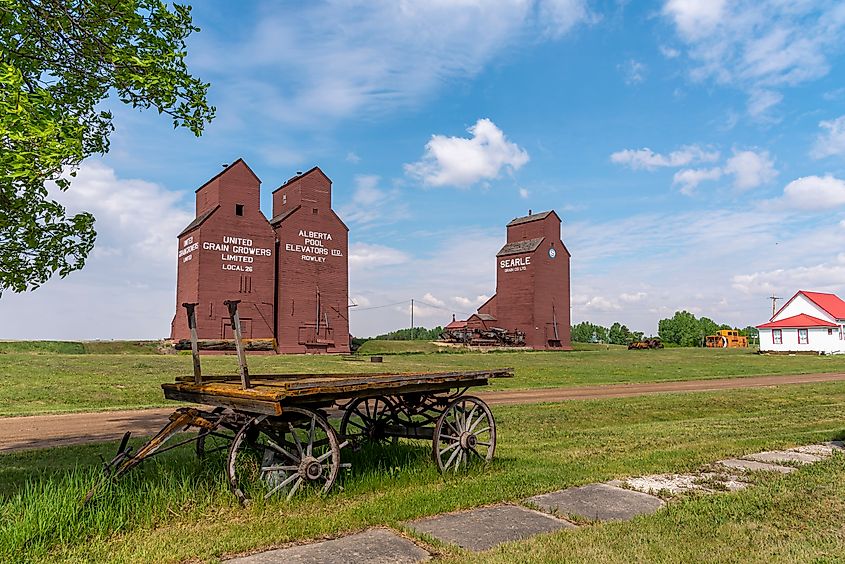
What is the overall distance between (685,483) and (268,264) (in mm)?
40529

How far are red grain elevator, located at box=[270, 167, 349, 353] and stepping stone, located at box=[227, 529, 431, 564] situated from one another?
40973 mm

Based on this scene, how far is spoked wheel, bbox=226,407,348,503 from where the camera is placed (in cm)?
657

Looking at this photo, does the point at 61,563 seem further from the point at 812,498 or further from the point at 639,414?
the point at 639,414

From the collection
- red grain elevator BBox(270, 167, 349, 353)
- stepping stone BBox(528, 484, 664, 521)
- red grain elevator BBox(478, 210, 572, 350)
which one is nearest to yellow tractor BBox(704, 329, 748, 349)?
red grain elevator BBox(478, 210, 572, 350)

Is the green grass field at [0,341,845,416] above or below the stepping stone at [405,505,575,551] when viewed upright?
above

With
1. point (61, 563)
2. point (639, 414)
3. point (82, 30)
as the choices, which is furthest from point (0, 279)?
point (639, 414)

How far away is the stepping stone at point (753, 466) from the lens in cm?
836

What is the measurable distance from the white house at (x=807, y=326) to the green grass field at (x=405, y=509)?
5521cm

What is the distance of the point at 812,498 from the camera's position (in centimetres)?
684

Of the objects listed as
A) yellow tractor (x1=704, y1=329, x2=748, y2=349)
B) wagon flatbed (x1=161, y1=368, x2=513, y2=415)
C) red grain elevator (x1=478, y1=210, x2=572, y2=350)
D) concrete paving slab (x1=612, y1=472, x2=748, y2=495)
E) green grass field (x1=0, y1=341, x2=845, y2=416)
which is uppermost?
red grain elevator (x1=478, y1=210, x2=572, y2=350)

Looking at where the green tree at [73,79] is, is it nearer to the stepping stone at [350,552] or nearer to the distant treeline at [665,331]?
the stepping stone at [350,552]

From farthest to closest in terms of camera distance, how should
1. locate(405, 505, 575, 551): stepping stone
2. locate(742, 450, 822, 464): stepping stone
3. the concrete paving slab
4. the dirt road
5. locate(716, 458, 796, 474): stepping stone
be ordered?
the dirt road < locate(742, 450, 822, 464): stepping stone < locate(716, 458, 796, 474): stepping stone < the concrete paving slab < locate(405, 505, 575, 551): stepping stone

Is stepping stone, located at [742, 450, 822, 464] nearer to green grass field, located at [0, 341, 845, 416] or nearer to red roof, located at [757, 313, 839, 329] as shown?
green grass field, located at [0, 341, 845, 416]

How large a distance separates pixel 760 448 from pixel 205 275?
124 feet
